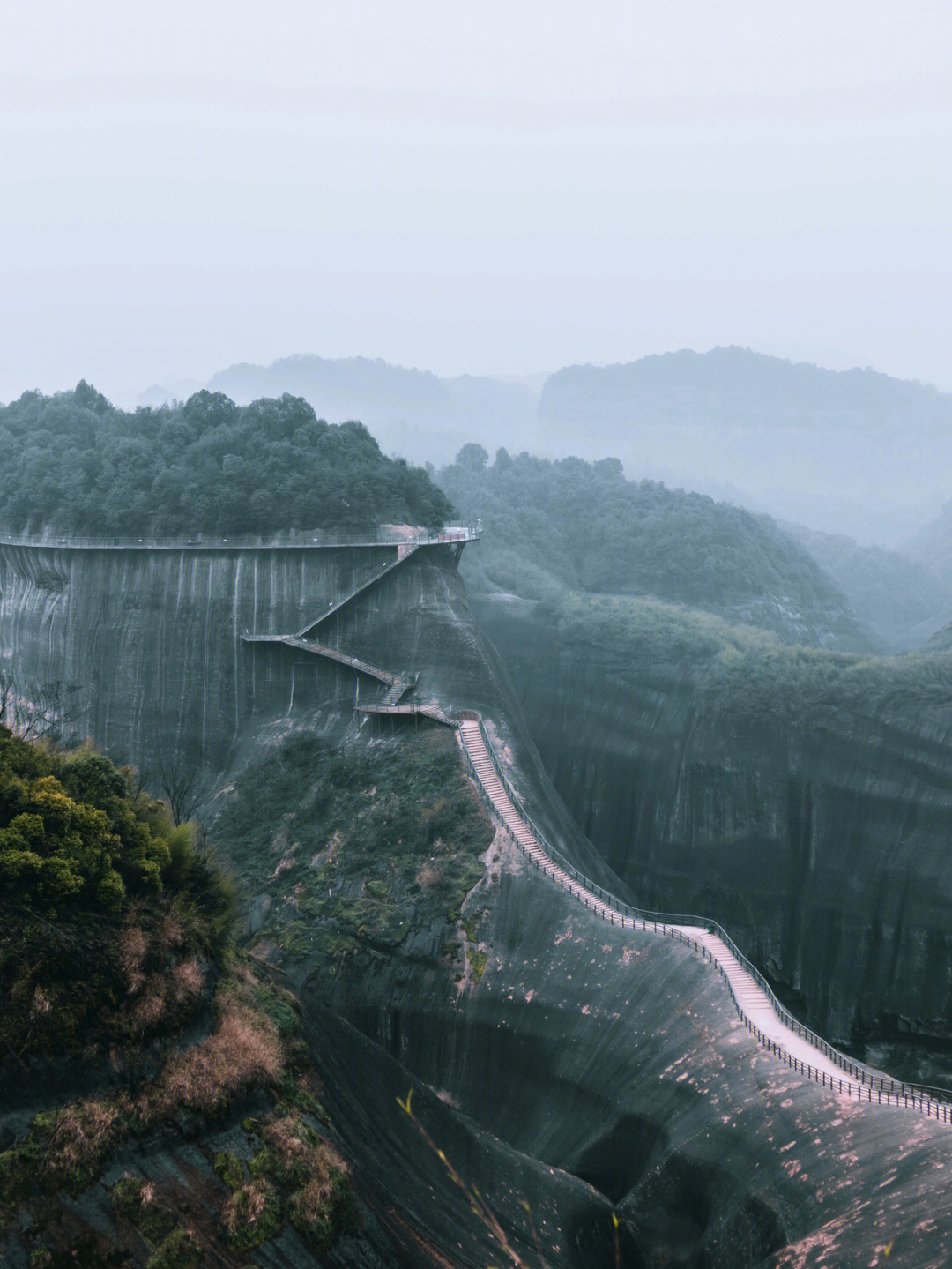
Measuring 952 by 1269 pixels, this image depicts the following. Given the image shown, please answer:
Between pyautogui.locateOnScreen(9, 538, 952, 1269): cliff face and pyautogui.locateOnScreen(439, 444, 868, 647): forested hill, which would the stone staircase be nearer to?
pyautogui.locateOnScreen(9, 538, 952, 1269): cliff face

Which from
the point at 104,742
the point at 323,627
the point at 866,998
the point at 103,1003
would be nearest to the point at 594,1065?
the point at 103,1003

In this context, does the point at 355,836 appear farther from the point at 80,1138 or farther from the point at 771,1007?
the point at 80,1138

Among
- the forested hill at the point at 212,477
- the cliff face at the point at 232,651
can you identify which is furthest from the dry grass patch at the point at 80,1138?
the forested hill at the point at 212,477

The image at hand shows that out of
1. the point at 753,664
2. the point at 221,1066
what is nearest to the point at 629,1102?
the point at 221,1066

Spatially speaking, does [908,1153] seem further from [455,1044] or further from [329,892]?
[329,892]

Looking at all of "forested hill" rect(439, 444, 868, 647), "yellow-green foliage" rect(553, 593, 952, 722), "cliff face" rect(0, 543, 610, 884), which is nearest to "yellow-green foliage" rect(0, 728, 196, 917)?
"cliff face" rect(0, 543, 610, 884)
